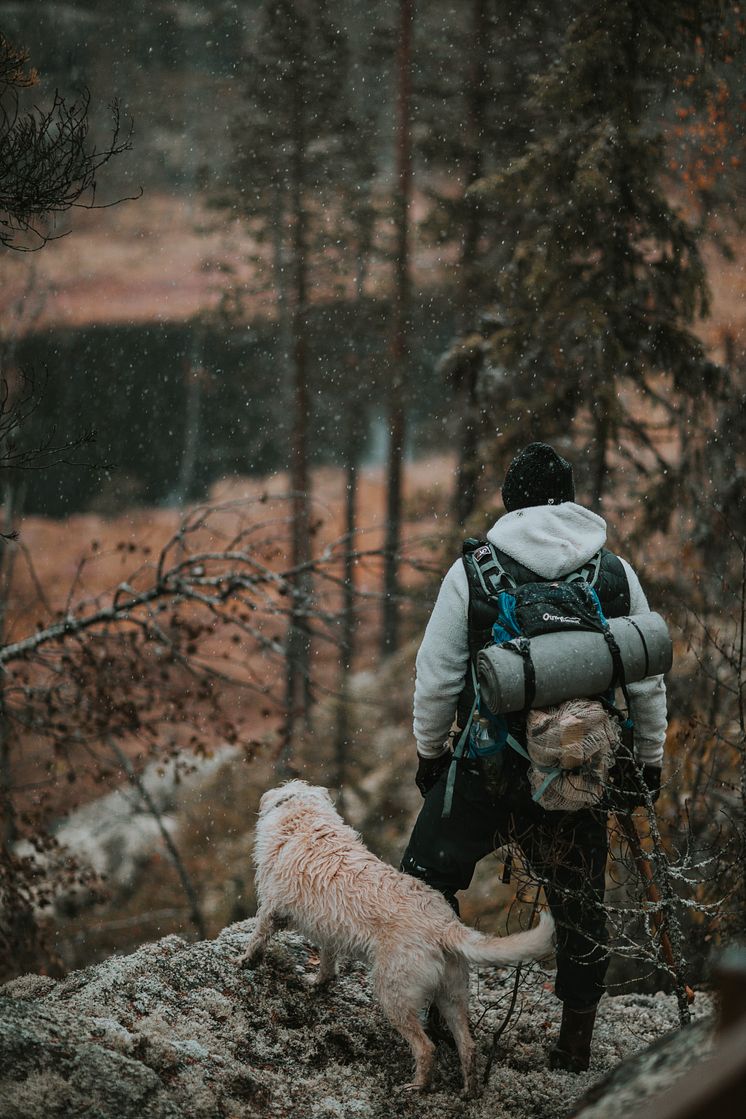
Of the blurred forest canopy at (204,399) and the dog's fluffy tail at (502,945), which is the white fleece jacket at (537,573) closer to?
the dog's fluffy tail at (502,945)

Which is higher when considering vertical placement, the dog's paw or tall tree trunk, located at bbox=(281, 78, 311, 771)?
tall tree trunk, located at bbox=(281, 78, 311, 771)

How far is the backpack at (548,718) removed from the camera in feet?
11.2

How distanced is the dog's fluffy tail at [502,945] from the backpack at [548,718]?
451mm

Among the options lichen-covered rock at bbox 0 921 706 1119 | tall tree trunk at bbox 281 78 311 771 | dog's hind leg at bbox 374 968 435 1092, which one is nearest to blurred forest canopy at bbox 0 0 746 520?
tall tree trunk at bbox 281 78 311 771

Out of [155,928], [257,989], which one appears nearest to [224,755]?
[155,928]

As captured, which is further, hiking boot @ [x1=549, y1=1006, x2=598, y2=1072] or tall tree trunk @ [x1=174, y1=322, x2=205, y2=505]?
Result: tall tree trunk @ [x1=174, y1=322, x2=205, y2=505]

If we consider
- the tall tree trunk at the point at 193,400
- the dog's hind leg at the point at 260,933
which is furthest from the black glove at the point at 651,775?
the tall tree trunk at the point at 193,400

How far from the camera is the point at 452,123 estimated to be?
1667 cm

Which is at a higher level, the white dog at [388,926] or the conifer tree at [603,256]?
the conifer tree at [603,256]

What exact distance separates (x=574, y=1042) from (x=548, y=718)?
5.56ft

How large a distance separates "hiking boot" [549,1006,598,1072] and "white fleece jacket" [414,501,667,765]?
49.1 inches

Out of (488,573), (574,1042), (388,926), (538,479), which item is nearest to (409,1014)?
(388,926)

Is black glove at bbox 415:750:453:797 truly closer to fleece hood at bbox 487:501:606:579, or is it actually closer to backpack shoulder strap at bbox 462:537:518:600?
backpack shoulder strap at bbox 462:537:518:600

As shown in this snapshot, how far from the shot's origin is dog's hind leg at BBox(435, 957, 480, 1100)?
373 cm
